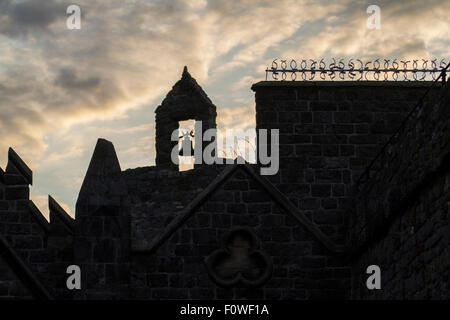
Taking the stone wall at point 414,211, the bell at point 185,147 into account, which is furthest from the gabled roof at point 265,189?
the bell at point 185,147

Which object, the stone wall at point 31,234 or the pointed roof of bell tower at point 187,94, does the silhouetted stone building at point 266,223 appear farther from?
the pointed roof of bell tower at point 187,94

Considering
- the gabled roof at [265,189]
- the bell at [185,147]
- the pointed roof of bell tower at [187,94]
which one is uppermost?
the pointed roof of bell tower at [187,94]

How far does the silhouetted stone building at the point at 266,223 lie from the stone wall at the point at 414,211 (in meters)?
0.05

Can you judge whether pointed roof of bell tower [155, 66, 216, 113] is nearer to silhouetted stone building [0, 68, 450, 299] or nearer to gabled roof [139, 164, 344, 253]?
silhouetted stone building [0, 68, 450, 299]

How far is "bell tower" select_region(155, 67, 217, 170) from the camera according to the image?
78.4 ft

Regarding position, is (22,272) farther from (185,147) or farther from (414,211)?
(414,211)

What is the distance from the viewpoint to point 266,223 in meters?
18.0

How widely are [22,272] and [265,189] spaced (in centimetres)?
449

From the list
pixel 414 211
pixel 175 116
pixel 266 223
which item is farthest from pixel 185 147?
pixel 414 211

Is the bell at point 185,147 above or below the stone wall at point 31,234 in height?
A: above

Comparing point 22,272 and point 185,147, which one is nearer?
point 22,272

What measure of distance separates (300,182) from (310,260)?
189 centimetres

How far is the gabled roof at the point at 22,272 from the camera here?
1780 cm
